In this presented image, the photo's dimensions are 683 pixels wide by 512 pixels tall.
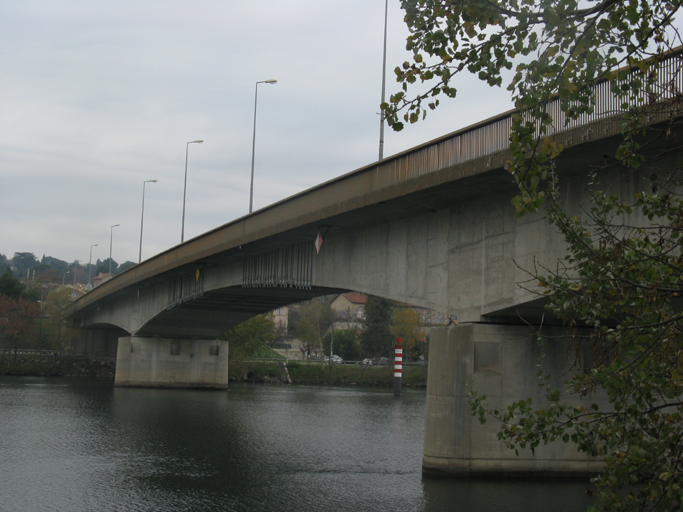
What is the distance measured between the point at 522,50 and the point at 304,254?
2480 cm

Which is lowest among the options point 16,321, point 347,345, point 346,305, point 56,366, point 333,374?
point 56,366

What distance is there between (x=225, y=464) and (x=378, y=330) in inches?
2992

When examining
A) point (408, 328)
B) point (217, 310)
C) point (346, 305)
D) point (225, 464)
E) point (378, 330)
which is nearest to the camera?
point (225, 464)

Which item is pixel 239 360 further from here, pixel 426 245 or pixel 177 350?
pixel 426 245

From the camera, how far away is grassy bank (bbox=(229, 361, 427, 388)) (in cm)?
7931

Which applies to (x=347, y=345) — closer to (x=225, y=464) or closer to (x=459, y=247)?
(x=225, y=464)

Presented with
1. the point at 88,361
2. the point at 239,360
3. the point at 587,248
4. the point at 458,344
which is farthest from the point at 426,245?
the point at 88,361

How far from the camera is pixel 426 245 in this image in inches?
910

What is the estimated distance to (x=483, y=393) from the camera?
19578mm

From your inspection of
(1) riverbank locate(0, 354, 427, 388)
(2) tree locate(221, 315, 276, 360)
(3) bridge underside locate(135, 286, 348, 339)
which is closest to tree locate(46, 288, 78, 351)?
(1) riverbank locate(0, 354, 427, 388)

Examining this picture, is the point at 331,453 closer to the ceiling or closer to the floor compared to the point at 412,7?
closer to the floor

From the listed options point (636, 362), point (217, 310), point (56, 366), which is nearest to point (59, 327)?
point (56, 366)

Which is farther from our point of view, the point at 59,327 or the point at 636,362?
the point at 59,327

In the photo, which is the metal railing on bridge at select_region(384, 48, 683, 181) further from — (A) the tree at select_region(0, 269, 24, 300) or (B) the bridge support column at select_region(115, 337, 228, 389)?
(A) the tree at select_region(0, 269, 24, 300)
